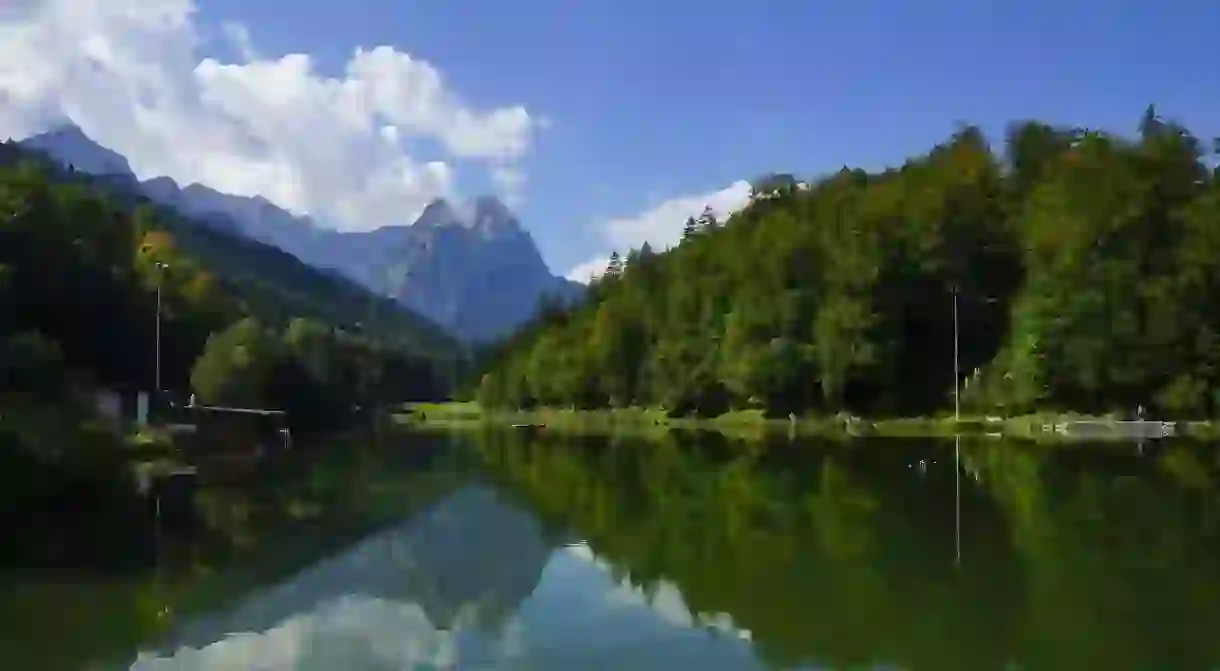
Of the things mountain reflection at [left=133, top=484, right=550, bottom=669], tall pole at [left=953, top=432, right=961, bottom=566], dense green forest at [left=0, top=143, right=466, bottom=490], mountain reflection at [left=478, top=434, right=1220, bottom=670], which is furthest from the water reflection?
dense green forest at [left=0, top=143, right=466, bottom=490]

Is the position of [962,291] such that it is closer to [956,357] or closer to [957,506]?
[956,357]

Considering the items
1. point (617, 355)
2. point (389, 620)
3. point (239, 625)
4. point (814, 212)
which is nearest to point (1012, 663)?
point (389, 620)

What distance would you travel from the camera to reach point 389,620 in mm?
16094

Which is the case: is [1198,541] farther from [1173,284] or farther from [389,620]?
[1173,284]

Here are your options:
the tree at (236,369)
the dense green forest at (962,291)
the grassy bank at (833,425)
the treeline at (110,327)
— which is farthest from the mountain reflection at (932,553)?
the tree at (236,369)

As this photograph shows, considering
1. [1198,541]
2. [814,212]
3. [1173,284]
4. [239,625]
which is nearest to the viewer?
[239,625]

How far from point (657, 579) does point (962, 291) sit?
6915 cm

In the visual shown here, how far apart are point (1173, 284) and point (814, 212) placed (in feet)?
112

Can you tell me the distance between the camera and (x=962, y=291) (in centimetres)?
8331

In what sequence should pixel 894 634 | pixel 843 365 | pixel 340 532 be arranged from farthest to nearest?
1. pixel 843 365
2. pixel 340 532
3. pixel 894 634

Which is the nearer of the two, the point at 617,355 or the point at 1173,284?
the point at 1173,284

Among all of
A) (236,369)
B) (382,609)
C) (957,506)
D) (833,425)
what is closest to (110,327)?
(236,369)

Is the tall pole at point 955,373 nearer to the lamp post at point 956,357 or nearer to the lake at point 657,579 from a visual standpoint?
the lamp post at point 956,357

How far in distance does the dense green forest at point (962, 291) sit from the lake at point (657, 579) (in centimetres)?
3213
